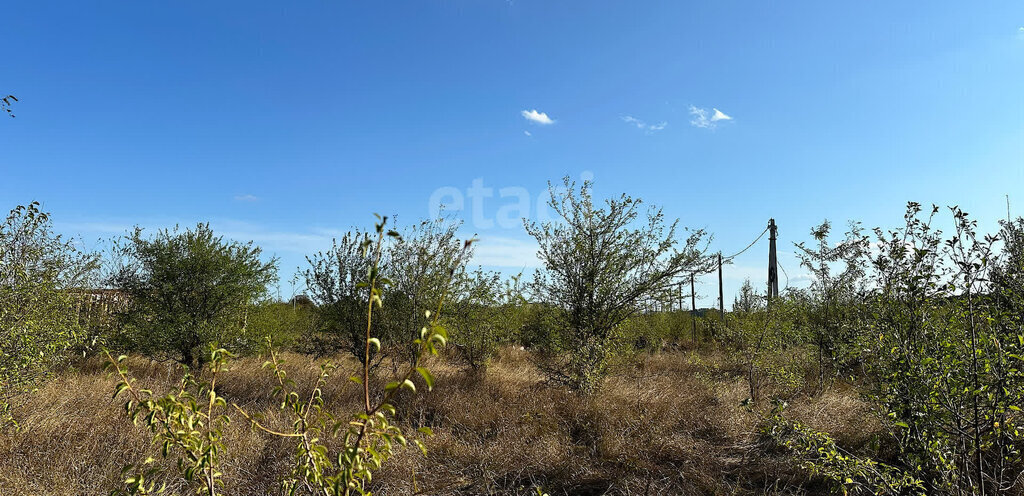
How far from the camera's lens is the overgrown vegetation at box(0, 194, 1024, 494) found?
9.95 feet

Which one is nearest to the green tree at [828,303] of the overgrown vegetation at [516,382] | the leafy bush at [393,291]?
the overgrown vegetation at [516,382]

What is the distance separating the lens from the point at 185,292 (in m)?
10.2

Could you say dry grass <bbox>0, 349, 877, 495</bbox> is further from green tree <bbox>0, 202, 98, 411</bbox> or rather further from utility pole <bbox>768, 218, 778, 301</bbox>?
utility pole <bbox>768, 218, 778, 301</bbox>

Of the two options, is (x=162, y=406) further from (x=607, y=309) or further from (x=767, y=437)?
(x=607, y=309)

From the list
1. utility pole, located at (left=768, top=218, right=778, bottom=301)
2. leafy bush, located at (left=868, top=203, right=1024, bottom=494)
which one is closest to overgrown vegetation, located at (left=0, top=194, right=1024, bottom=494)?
leafy bush, located at (left=868, top=203, right=1024, bottom=494)

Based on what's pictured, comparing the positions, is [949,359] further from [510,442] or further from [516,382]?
[516,382]

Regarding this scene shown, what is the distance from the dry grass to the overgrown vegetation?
0.11 feet

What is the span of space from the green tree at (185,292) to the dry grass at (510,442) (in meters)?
0.95

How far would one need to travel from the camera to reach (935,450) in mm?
3234

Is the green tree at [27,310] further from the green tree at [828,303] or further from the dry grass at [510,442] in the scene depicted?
the green tree at [828,303]

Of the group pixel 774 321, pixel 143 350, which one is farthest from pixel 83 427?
pixel 774 321

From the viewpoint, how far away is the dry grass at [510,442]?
16.8ft

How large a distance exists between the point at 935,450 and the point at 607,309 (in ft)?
19.1

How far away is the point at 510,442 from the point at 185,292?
746cm
